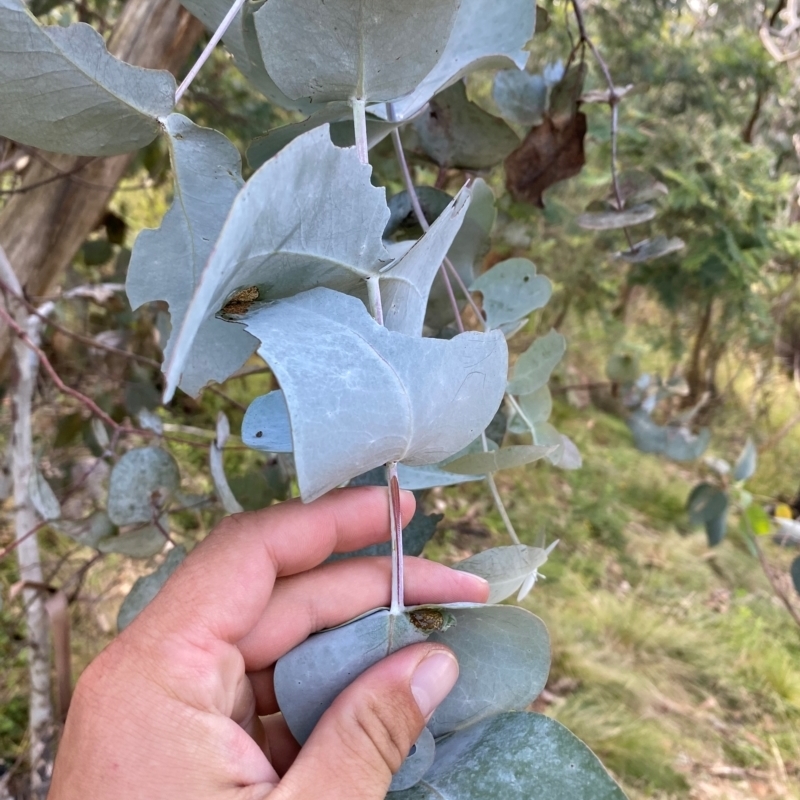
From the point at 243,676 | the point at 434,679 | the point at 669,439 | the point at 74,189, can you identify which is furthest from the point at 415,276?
the point at 669,439

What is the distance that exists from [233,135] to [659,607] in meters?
2.08

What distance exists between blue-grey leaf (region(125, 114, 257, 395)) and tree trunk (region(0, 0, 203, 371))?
654 mm

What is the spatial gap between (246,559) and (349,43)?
1.10 feet

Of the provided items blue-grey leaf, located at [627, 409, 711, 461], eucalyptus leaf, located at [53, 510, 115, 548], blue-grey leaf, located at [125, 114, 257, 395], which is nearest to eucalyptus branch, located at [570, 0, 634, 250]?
blue-grey leaf, located at [125, 114, 257, 395]

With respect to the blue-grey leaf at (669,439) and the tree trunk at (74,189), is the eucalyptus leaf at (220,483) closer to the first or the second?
the tree trunk at (74,189)

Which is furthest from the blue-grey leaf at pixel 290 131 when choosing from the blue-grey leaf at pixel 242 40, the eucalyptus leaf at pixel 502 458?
the eucalyptus leaf at pixel 502 458

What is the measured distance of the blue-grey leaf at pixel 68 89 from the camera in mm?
269

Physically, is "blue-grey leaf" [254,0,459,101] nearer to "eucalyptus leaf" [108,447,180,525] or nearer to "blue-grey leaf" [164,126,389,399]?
"blue-grey leaf" [164,126,389,399]

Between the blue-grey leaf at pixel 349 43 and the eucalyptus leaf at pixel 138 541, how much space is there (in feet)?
1.55

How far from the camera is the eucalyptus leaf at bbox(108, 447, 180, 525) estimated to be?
0.62 meters

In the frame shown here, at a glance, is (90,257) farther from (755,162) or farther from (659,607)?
(659,607)

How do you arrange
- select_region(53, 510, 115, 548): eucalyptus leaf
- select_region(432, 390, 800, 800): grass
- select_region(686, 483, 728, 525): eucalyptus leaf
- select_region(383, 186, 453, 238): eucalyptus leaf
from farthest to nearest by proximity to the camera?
select_region(432, 390, 800, 800): grass
select_region(686, 483, 728, 525): eucalyptus leaf
select_region(53, 510, 115, 548): eucalyptus leaf
select_region(383, 186, 453, 238): eucalyptus leaf

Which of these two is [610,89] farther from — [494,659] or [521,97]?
[494,659]

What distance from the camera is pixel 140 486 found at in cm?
63
